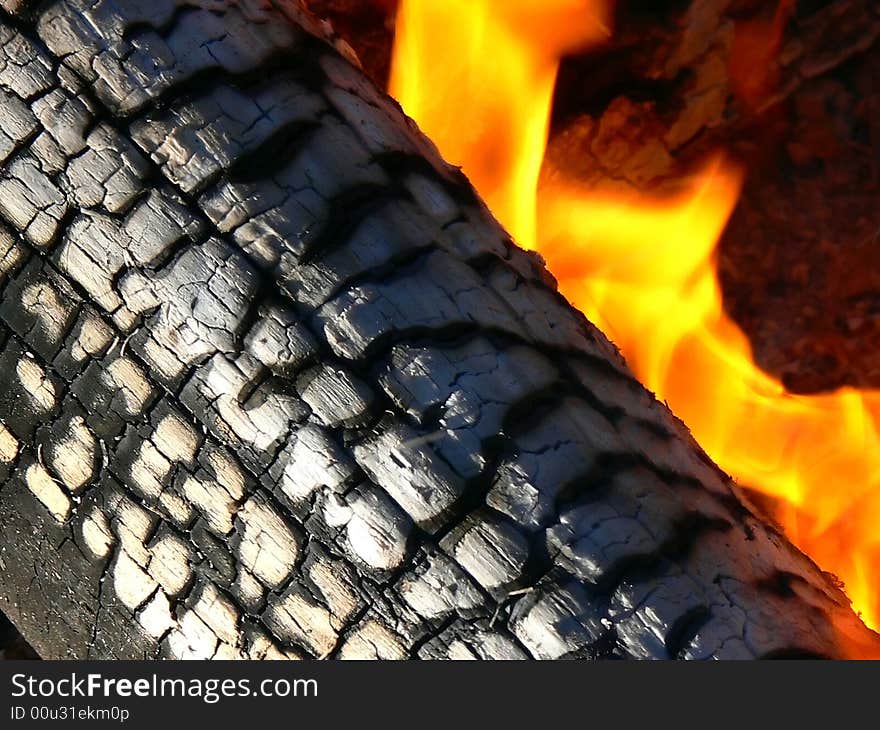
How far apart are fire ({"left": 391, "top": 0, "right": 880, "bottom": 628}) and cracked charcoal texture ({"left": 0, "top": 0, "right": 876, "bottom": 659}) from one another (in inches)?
29.4

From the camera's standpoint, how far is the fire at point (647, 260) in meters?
1.97

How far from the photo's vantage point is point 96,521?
1.24m

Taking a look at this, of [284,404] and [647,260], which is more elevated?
[647,260]

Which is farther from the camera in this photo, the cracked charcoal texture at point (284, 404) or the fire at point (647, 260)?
the fire at point (647, 260)

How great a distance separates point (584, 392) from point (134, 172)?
62 cm

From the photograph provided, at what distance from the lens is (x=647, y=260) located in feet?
6.92

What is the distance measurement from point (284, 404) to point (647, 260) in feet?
3.89

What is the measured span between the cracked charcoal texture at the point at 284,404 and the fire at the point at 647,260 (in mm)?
746

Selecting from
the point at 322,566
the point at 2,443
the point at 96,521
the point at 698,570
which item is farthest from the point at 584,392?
the point at 2,443

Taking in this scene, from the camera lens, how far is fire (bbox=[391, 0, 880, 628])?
197 cm

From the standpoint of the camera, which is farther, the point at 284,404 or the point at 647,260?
the point at 647,260

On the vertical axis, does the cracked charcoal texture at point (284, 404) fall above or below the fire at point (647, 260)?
below

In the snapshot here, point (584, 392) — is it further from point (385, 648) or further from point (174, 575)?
point (174, 575)

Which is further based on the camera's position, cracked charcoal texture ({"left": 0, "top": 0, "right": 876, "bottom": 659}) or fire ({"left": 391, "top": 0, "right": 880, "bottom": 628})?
fire ({"left": 391, "top": 0, "right": 880, "bottom": 628})
